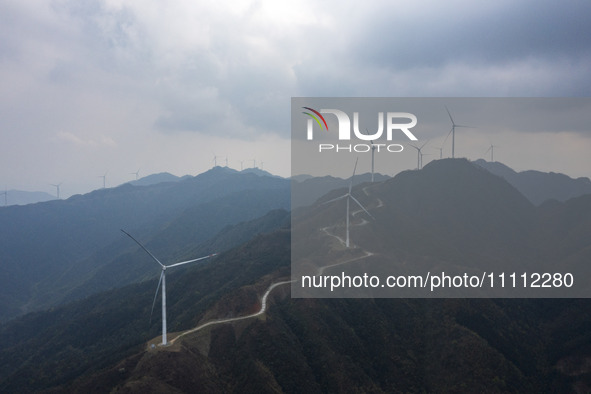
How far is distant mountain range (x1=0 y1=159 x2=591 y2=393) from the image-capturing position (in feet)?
231

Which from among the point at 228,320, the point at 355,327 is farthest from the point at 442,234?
the point at 228,320

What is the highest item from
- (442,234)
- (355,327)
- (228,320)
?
(442,234)

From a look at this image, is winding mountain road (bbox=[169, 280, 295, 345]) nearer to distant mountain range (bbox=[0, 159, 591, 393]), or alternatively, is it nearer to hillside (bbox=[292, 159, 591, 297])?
distant mountain range (bbox=[0, 159, 591, 393])

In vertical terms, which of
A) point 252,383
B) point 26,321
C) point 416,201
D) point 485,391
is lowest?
point 26,321

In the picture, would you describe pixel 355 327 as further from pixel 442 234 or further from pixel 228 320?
pixel 442 234

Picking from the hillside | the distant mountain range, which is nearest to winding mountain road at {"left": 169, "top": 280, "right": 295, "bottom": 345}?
the distant mountain range

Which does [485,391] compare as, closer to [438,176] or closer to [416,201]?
[416,201]

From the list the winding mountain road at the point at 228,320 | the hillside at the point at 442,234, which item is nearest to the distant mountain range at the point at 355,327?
the hillside at the point at 442,234

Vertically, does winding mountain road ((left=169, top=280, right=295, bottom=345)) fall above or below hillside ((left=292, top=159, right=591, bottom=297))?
below

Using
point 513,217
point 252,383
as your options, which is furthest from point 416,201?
point 252,383

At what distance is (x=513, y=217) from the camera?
173 m

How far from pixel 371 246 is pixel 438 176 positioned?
73895mm

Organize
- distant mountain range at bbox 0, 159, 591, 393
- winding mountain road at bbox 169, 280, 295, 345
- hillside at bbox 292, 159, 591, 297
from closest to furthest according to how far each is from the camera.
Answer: distant mountain range at bbox 0, 159, 591, 393
winding mountain road at bbox 169, 280, 295, 345
hillside at bbox 292, 159, 591, 297

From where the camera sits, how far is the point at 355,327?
295ft
